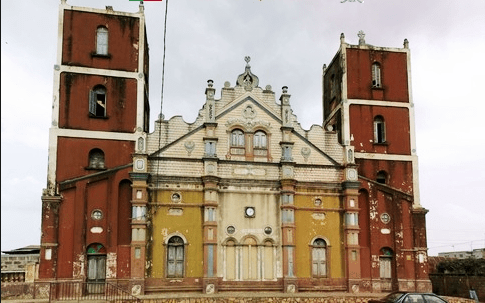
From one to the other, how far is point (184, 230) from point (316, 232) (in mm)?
6838

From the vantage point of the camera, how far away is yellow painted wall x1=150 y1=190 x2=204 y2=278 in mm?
26744

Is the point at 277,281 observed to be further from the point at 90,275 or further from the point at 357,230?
the point at 90,275

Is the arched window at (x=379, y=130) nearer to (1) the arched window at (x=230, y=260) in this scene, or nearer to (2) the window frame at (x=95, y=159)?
(1) the arched window at (x=230, y=260)

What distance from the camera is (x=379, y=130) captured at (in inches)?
1312

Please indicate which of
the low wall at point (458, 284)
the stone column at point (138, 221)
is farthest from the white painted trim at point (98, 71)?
the low wall at point (458, 284)

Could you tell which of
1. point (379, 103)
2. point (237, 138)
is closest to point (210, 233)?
point (237, 138)

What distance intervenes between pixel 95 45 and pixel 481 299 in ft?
82.4

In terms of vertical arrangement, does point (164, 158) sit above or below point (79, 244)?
above

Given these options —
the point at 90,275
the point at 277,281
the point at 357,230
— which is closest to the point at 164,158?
the point at 90,275

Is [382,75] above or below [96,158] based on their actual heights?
above

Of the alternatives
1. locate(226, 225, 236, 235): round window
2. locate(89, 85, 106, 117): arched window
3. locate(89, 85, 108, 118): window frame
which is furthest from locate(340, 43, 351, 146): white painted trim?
locate(89, 85, 106, 117): arched window

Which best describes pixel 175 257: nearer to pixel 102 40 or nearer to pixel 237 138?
pixel 237 138

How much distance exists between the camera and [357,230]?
93.5ft

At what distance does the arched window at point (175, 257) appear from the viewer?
26.9 m
